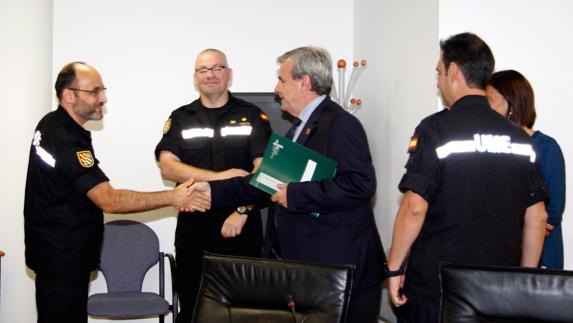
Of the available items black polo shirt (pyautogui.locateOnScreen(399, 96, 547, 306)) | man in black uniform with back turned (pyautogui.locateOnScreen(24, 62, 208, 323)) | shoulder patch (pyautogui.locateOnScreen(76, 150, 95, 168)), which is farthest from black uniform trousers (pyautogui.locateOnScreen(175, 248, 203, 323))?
black polo shirt (pyautogui.locateOnScreen(399, 96, 547, 306))

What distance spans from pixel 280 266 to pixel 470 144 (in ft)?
2.95

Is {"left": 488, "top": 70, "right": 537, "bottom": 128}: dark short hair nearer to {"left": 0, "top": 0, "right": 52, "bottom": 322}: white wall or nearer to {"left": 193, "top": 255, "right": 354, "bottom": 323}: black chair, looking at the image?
{"left": 193, "top": 255, "right": 354, "bottom": 323}: black chair

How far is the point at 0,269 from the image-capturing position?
15.7ft

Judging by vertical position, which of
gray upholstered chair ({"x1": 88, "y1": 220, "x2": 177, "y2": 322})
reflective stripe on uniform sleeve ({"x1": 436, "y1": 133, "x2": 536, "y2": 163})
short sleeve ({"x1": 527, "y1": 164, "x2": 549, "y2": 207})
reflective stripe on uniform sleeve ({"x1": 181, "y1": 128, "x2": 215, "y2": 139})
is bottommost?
gray upholstered chair ({"x1": 88, "y1": 220, "x2": 177, "y2": 322})

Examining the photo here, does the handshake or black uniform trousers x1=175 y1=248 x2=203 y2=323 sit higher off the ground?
the handshake

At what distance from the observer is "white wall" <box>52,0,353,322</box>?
511cm

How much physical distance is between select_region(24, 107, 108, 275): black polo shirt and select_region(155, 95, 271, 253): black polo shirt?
598 mm

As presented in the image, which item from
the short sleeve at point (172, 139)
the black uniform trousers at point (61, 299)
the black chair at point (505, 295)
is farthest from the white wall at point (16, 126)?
the black chair at point (505, 295)

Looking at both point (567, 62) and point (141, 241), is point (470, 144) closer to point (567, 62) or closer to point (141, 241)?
point (567, 62)

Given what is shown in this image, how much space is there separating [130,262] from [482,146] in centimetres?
301

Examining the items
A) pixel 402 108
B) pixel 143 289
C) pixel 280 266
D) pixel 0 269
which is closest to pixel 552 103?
pixel 402 108

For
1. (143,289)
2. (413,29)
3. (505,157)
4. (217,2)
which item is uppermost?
(217,2)

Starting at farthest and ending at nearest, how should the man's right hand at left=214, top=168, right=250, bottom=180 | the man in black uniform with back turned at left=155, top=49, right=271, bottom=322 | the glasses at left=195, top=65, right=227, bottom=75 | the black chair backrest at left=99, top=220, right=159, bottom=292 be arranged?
1. the black chair backrest at left=99, top=220, right=159, bottom=292
2. the glasses at left=195, top=65, right=227, bottom=75
3. the man in black uniform with back turned at left=155, top=49, right=271, bottom=322
4. the man's right hand at left=214, top=168, right=250, bottom=180

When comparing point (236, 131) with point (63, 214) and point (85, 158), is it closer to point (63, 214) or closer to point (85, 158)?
point (85, 158)
